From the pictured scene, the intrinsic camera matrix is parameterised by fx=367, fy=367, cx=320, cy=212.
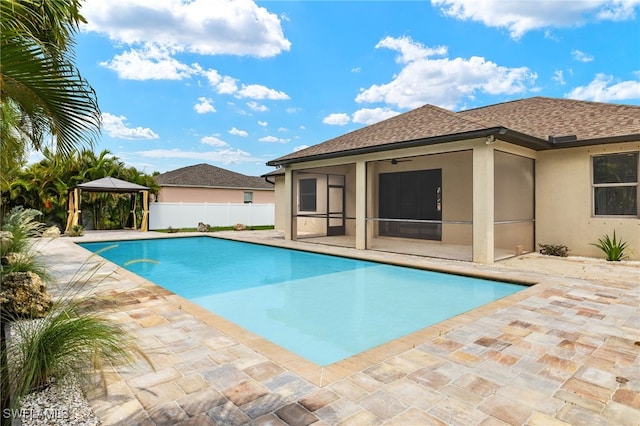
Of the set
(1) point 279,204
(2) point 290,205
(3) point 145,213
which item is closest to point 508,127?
(2) point 290,205

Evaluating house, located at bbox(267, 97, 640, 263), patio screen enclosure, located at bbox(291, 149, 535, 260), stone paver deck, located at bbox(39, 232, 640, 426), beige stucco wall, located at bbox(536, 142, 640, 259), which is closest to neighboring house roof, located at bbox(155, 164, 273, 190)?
patio screen enclosure, located at bbox(291, 149, 535, 260)

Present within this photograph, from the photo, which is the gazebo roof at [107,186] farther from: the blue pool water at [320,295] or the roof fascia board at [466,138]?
the roof fascia board at [466,138]

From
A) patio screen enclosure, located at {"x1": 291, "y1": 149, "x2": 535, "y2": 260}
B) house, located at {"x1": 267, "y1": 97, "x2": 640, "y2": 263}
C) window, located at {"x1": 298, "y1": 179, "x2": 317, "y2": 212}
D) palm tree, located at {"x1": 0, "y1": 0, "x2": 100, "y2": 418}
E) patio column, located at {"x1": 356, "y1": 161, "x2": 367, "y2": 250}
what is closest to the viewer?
palm tree, located at {"x1": 0, "y1": 0, "x2": 100, "y2": 418}

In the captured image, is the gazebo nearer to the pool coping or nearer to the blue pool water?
the blue pool water

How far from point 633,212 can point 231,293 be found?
10280 mm

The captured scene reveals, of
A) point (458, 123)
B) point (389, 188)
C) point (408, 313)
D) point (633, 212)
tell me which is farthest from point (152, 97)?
point (633, 212)

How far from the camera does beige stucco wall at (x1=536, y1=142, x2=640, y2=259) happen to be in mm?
9531

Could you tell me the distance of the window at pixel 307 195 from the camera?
1822 centimetres

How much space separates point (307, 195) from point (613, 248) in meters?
12.4

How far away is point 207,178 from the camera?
2848 centimetres

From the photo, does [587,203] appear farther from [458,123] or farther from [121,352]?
[121,352]

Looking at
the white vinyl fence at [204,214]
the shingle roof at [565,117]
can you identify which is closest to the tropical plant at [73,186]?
the white vinyl fence at [204,214]

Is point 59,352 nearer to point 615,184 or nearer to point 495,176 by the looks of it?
point 615,184

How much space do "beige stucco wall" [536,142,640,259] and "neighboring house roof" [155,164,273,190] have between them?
71.4ft
